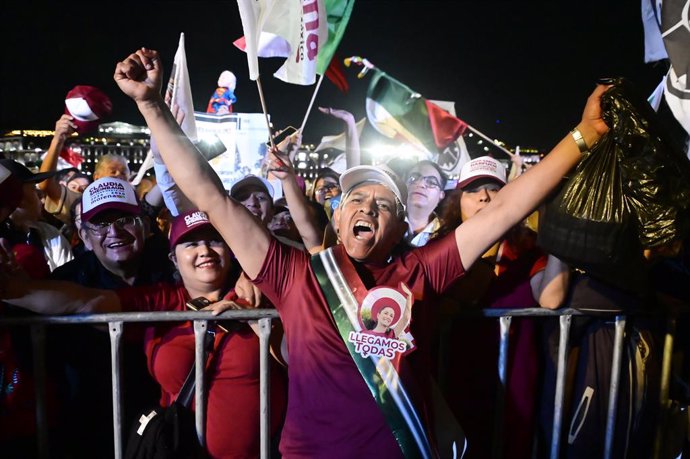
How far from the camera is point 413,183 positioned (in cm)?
568

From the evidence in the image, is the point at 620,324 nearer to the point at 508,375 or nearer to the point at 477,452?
the point at 508,375

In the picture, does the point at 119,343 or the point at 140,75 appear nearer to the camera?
the point at 140,75

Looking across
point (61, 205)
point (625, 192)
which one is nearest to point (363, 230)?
point (625, 192)

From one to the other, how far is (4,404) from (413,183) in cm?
419

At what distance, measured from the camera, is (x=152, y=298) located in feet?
9.02

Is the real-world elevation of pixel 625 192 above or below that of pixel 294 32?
below

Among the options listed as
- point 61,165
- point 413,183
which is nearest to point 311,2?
point 413,183

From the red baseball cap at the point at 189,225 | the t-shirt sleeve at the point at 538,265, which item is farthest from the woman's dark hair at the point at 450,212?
the red baseball cap at the point at 189,225

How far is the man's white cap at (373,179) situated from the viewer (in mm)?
2518

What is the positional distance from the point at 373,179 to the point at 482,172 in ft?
4.94

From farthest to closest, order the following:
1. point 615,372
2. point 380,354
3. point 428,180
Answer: point 428,180, point 615,372, point 380,354

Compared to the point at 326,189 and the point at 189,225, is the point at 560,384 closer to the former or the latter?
the point at 189,225

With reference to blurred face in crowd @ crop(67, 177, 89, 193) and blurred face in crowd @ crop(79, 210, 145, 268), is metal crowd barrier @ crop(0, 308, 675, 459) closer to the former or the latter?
blurred face in crowd @ crop(79, 210, 145, 268)

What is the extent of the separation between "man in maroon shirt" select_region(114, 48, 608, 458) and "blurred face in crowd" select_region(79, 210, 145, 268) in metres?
1.33
